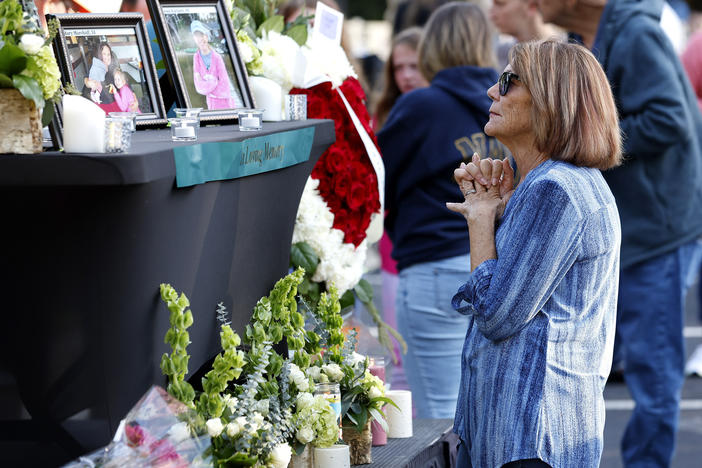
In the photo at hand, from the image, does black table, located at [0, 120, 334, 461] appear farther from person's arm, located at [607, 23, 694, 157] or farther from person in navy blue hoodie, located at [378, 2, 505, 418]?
person's arm, located at [607, 23, 694, 157]

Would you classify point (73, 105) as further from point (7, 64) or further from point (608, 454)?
point (608, 454)

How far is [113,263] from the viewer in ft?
5.26

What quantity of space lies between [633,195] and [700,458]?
1629 millimetres

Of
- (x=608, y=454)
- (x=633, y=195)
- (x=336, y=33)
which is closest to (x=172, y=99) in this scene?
(x=336, y=33)

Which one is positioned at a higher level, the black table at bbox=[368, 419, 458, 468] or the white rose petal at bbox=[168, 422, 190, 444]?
the white rose petal at bbox=[168, 422, 190, 444]

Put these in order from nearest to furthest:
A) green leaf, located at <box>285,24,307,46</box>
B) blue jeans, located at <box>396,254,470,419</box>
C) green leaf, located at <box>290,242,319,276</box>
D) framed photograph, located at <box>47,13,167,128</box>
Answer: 1. framed photograph, located at <box>47,13,167,128</box>
2. green leaf, located at <box>290,242,319,276</box>
3. green leaf, located at <box>285,24,307,46</box>
4. blue jeans, located at <box>396,254,470,419</box>

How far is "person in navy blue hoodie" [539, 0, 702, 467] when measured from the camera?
3719mm

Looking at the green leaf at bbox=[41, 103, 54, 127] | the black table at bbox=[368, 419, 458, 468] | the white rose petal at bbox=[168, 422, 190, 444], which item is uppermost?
the green leaf at bbox=[41, 103, 54, 127]

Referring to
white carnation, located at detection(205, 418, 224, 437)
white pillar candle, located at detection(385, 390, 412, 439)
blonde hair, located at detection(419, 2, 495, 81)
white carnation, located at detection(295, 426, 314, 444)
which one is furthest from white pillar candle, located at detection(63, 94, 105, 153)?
blonde hair, located at detection(419, 2, 495, 81)

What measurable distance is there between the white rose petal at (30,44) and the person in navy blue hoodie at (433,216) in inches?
83.7

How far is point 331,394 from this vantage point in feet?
7.07

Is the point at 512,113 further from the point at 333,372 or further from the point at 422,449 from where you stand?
the point at 422,449

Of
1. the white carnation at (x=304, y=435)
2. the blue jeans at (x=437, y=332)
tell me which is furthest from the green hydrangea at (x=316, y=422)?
the blue jeans at (x=437, y=332)

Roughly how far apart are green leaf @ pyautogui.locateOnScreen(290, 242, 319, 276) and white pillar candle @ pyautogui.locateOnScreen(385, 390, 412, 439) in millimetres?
381
